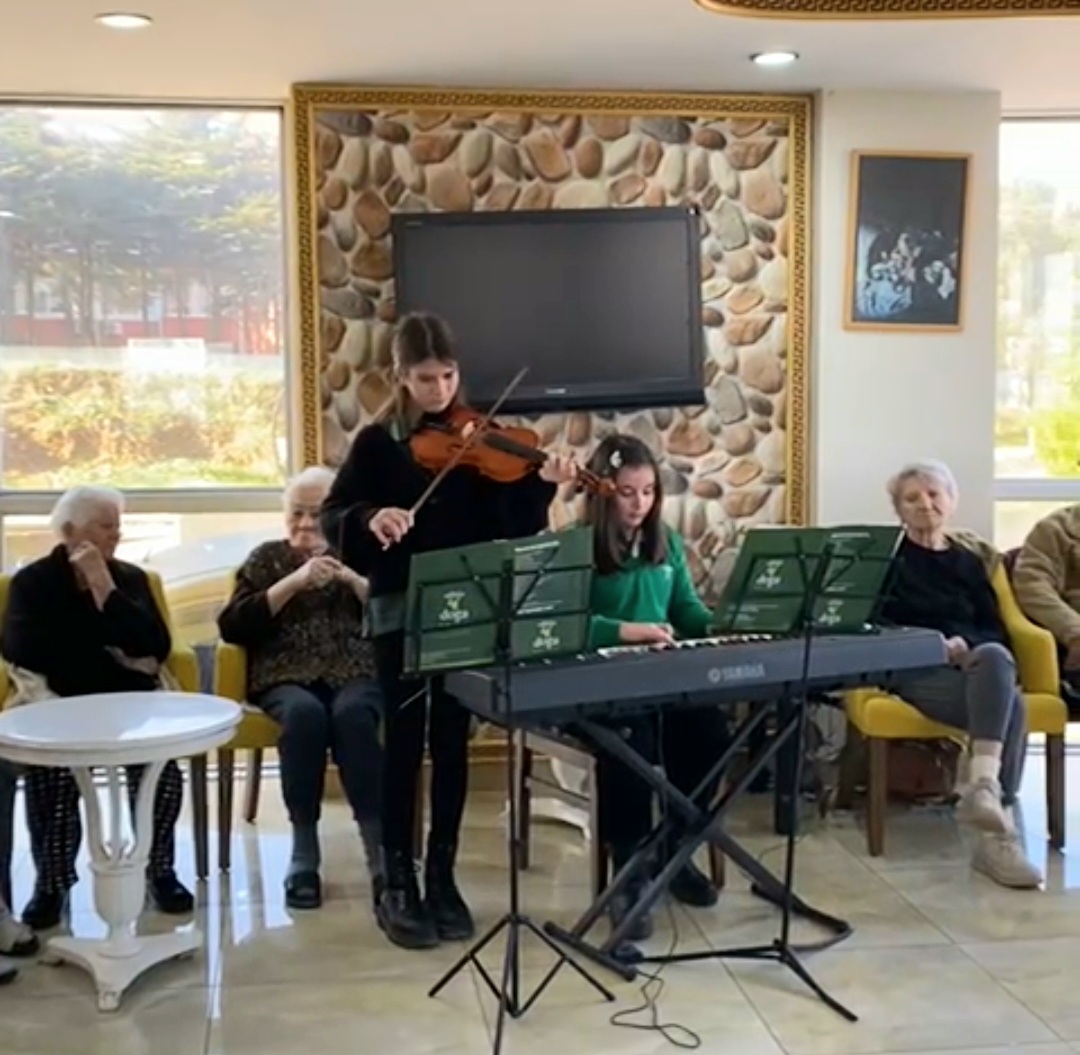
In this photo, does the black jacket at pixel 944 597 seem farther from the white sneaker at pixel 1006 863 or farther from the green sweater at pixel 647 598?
the green sweater at pixel 647 598

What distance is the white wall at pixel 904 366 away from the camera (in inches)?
182

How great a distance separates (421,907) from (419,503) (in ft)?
3.04

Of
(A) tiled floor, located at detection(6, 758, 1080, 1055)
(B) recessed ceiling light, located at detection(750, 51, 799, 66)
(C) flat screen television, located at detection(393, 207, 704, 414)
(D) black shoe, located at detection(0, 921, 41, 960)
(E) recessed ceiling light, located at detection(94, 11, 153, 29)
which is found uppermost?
(B) recessed ceiling light, located at detection(750, 51, 799, 66)

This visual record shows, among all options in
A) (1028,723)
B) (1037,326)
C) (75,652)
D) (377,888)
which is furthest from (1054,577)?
(75,652)

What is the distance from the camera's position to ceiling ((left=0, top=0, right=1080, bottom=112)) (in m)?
3.67

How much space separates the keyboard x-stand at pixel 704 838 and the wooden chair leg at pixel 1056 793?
977mm

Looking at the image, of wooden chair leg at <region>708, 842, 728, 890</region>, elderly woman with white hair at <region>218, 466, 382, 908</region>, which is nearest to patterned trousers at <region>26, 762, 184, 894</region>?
elderly woman with white hair at <region>218, 466, 382, 908</region>

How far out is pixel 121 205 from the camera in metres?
Answer: 4.66

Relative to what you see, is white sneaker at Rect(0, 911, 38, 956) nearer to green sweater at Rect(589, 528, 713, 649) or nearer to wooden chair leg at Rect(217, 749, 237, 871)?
wooden chair leg at Rect(217, 749, 237, 871)

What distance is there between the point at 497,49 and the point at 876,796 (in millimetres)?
2277

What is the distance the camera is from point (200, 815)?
12.5 ft

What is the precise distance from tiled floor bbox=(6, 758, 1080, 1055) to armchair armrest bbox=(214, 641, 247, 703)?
1.51ft

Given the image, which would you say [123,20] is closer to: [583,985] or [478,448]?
[478,448]

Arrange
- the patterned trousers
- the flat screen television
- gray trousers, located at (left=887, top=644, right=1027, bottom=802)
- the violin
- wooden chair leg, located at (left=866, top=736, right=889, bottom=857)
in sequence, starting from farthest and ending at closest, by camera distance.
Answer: the flat screen television → wooden chair leg, located at (left=866, top=736, right=889, bottom=857) → gray trousers, located at (left=887, top=644, right=1027, bottom=802) → the patterned trousers → the violin
